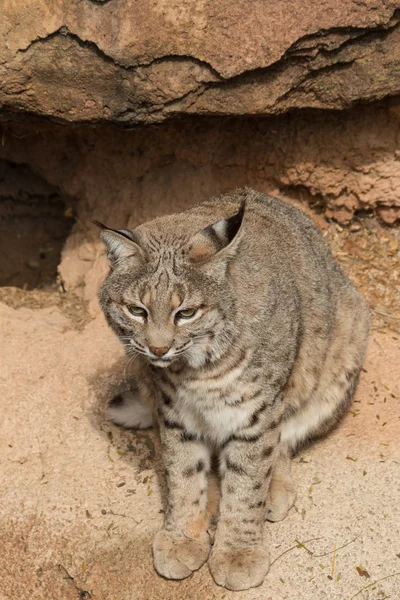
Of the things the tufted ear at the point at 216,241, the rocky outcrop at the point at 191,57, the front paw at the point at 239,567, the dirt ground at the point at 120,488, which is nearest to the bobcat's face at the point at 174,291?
the tufted ear at the point at 216,241

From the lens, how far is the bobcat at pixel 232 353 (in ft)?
12.6

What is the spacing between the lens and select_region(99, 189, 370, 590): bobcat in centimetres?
384

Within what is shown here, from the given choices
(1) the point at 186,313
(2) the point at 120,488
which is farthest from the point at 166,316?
(2) the point at 120,488

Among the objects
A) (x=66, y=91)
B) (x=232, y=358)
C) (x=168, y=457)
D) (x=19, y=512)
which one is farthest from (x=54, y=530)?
(x=66, y=91)

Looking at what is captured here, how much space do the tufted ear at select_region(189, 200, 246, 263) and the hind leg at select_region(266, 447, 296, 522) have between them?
1.46 m

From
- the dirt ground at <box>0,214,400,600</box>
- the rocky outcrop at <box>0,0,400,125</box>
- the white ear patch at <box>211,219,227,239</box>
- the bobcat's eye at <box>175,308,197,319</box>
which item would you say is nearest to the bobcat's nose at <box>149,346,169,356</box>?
the bobcat's eye at <box>175,308,197,319</box>

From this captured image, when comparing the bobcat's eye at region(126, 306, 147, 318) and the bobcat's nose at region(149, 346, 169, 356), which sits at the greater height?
the bobcat's eye at region(126, 306, 147, 318)

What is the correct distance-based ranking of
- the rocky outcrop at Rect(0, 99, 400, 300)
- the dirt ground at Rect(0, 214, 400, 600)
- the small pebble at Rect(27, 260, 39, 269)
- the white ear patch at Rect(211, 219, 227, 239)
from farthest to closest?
the small pebble at Rect(27, 260, 39, 269) → the rocky outcrop at Rect(0, 99, 400, 300) → the dirt ground at Rect(0, 214, 400, 600) → the white ear patch at Rect(211, 219, 227, 239)

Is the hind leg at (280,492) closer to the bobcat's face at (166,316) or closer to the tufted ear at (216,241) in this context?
the bobcat's face at (166,316)

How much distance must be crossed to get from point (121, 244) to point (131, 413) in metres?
1.66

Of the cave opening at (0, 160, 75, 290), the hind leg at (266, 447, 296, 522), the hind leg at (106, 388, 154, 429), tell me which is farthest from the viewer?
the cave opening at (0, 160, 75, 290)

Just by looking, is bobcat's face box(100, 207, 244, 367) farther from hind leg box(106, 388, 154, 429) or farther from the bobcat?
hind leg box(106, 388, 154, 429)

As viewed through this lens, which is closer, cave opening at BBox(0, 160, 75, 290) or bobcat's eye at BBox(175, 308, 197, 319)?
bobcat's eye at BBox(175, 308, 197, 319)

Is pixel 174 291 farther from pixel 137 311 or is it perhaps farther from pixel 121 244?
pixel 121 244
